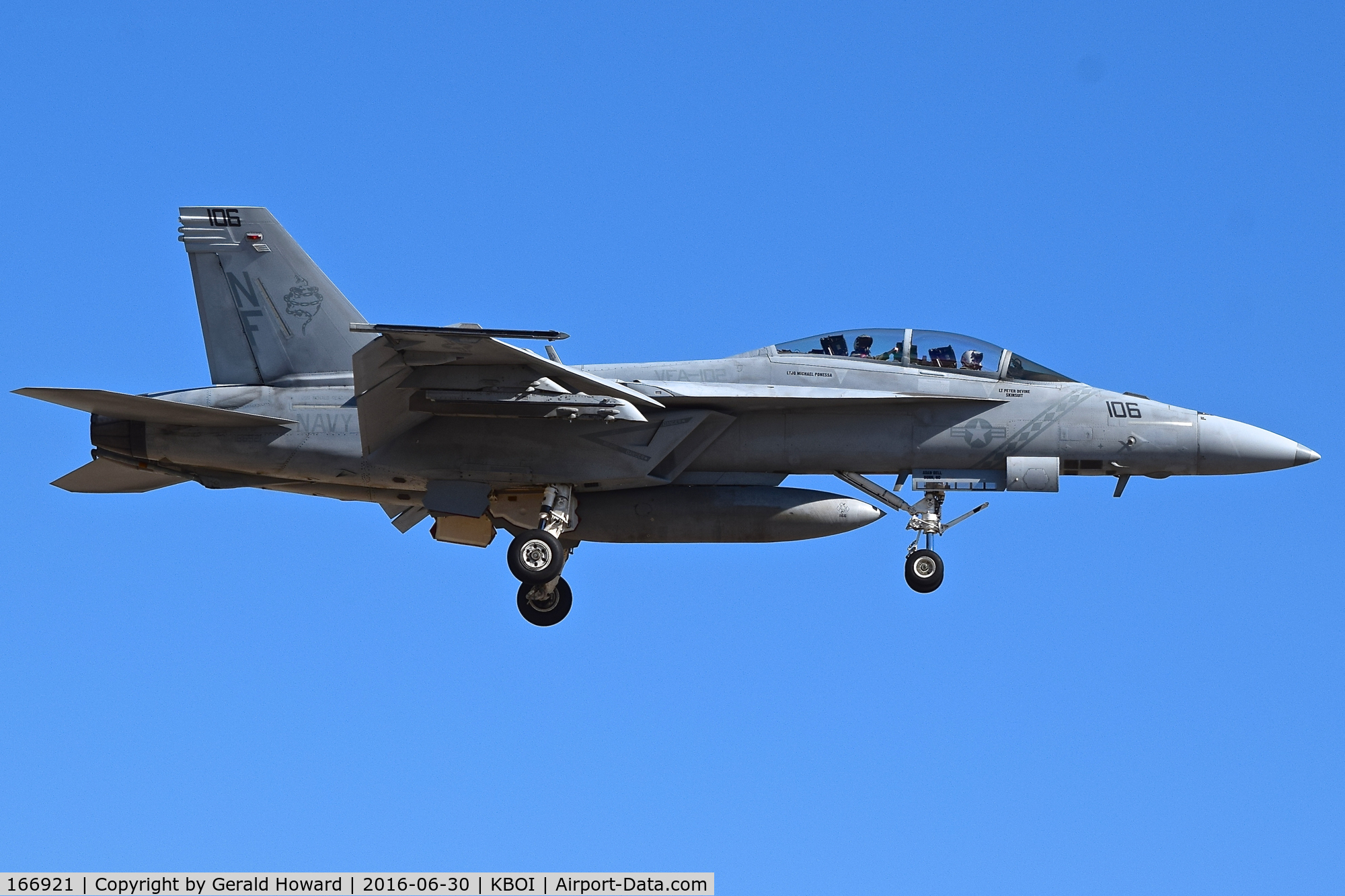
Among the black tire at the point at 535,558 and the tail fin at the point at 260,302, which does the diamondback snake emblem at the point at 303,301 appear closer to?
the tail fin at the point at 260,302

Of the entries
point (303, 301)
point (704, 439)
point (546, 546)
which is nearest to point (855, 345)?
point (704, 439)

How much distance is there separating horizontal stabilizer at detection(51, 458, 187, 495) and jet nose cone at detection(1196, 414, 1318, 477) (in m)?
12.7

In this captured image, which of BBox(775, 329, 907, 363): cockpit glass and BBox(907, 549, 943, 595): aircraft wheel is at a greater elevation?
BBox(775, 329, 907, 363): cockpit glass

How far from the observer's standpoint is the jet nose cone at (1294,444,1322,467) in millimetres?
23031

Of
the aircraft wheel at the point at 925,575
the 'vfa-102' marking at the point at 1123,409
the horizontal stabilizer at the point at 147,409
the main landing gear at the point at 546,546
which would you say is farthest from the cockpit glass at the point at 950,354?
the horizontal stabilizer at the point at 147,409

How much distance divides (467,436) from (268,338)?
2.93 m

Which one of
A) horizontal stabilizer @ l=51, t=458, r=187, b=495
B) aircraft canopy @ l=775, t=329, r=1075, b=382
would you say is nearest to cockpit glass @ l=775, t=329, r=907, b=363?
aircraft canopy @ l=775, t=329, r=1075, b=382

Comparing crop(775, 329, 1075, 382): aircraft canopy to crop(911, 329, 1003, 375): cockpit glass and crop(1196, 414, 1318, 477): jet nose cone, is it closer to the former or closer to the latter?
crop(911, 329, 1003, 375): cockpit glass

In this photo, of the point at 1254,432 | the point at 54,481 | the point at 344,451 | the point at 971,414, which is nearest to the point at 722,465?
the point at 971,414

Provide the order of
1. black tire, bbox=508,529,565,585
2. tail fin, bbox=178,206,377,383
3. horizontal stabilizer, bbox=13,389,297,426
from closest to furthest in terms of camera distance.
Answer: horizontal stabilizer, bbox=13,389,297,426, black tire, bbox=508,529,565,585, tail fin, bbox=178,206,377,383

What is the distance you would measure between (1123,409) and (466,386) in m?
7.95

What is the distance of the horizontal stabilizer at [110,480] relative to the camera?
24016 mm

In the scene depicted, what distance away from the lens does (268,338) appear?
23.5 meters

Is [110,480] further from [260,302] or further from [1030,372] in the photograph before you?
[1030,372]
